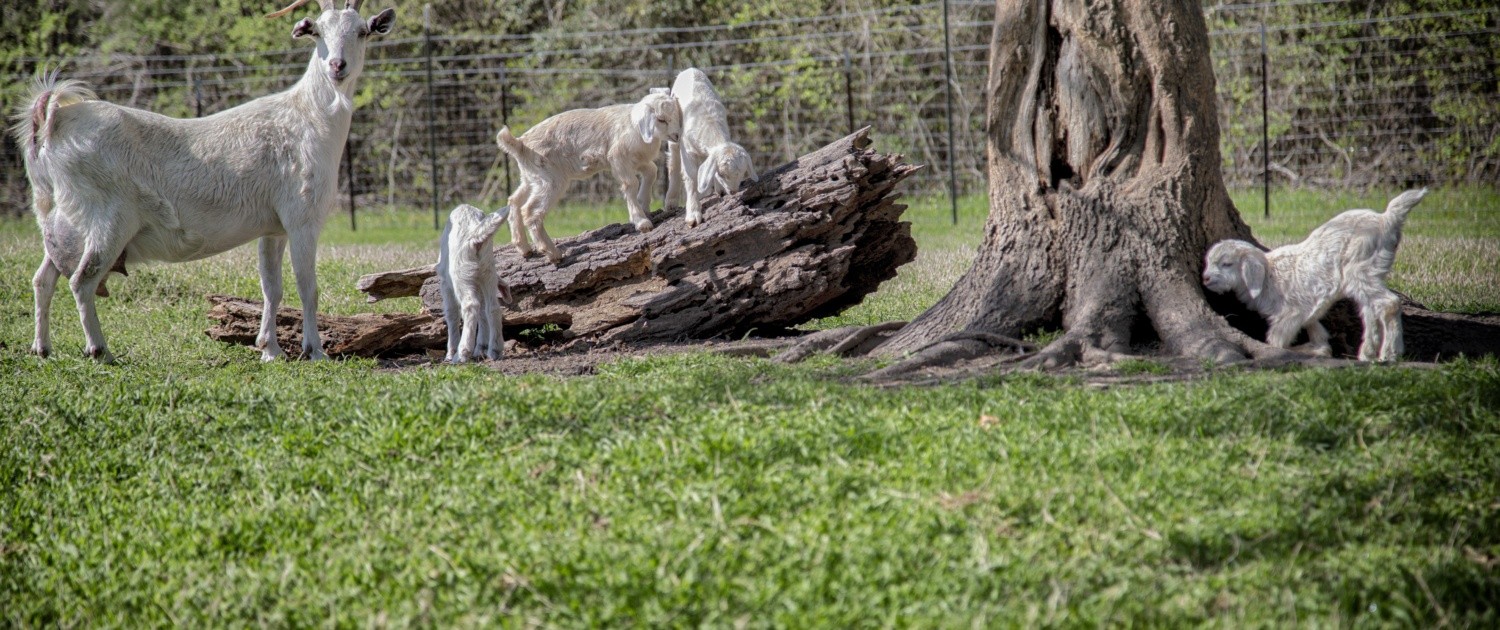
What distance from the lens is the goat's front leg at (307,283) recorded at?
8.09m

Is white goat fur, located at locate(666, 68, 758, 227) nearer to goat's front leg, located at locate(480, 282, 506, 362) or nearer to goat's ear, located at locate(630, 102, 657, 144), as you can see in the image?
goat's ear, located at locate(630, 102, 657, 144)

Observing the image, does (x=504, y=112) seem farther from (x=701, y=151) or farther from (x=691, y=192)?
(x=691, y=192)

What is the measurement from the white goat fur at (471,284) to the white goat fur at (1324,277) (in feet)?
13.7

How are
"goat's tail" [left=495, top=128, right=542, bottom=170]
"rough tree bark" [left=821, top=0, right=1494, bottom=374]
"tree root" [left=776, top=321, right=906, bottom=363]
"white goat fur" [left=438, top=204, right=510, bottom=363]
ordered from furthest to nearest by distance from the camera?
"goat's tail" [left=495, top=128, right=542, bottom=170] → "white goat fur" [left=438, top=204, right=510, bottom=363] → "tree root" [left=776, top=321, right=906, bottom=363] → "rough tree bark" [left=821, top=0, right=1494, bottom=374]

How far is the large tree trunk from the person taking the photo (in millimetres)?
6734

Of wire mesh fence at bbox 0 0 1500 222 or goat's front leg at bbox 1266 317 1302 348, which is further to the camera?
wire mesh fence at bbox 0 0 1500 222

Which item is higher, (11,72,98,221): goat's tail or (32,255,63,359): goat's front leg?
(11,72,98,221): goat's tail

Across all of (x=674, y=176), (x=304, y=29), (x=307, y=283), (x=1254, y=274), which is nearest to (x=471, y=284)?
(x=307, y=283)

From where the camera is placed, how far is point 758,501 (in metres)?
4.48

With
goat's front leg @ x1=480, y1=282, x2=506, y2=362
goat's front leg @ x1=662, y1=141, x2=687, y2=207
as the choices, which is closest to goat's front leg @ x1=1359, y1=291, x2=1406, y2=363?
goat's front leg @ x1=662, y1=141, x2=687, y2=207

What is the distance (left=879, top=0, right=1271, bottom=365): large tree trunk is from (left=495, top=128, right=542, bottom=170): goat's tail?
3196 mm

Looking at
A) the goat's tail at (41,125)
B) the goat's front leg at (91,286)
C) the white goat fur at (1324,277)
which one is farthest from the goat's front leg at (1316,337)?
the goat's tail at (41,125)

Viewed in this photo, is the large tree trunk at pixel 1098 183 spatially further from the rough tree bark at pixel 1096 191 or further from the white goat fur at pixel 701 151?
the white goat fur at pixel 701 151

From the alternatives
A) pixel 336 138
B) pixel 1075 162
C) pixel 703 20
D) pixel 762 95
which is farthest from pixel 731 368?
pixel 703 20
